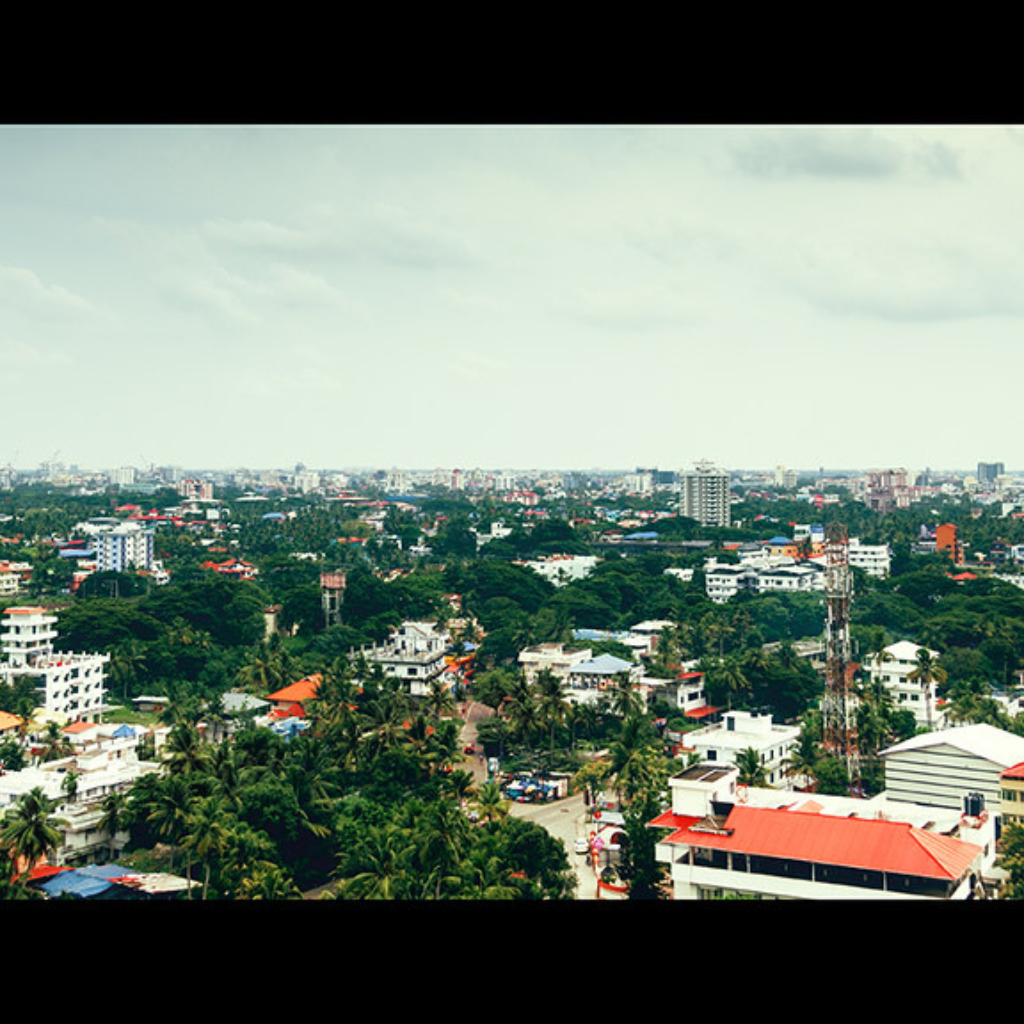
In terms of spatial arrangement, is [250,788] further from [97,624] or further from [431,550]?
[431,550]

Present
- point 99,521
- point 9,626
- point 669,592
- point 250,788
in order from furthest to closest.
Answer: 1. point 99,521
2. point 669,592
3. point 9,626
4. point 250,788

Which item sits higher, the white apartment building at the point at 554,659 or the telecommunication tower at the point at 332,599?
the telecommunication tower at the point at 332,599

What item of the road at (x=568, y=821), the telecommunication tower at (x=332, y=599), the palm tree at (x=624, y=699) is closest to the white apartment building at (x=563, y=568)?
the telecommunication tower at (x=332, y=599)

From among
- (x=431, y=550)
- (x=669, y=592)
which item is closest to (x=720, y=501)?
(x=431, y=550)

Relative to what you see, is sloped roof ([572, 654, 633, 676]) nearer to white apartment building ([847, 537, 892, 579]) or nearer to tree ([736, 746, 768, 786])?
tree ([736, 746, 768, 786])

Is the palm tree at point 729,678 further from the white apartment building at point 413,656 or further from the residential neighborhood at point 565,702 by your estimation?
the white apartment building at point 413,656

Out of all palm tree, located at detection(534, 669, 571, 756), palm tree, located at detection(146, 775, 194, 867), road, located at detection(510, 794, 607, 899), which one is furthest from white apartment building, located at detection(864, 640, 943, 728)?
palm tree, located at detection(146, 775, 194, 867)

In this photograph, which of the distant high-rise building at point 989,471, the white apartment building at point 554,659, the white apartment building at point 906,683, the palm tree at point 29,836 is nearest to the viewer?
the palm tree at point 29,836
